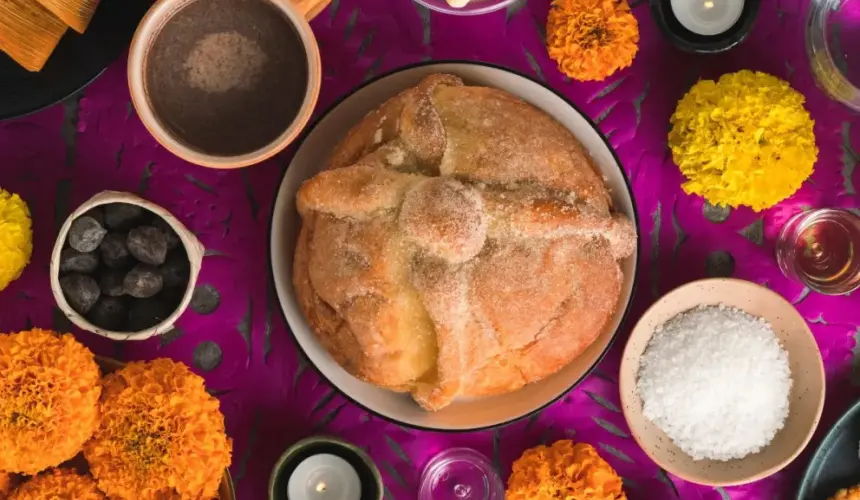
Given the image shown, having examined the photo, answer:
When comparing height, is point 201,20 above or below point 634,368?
above

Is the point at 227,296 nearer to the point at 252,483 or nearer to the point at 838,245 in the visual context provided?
the point at 252,483

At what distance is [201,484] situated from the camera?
46.8 inches

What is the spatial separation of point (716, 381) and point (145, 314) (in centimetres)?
88

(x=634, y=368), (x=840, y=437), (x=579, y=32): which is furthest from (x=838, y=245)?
(x=579, y=32)

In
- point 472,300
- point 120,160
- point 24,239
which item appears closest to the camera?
point 472,300

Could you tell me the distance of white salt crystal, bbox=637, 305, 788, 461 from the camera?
4.40ft

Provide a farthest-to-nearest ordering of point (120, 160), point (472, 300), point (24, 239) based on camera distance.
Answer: point (120, 160) → point (24, 239) → point (472, 300)

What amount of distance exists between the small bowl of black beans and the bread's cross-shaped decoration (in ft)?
0.67

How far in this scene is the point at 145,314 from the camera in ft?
4.07

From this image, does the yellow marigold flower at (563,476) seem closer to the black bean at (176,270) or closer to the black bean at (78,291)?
the black bean at (176,270)

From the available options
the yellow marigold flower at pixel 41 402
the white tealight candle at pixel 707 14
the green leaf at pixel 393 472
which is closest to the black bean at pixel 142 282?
the yellow marigold flower at pixel 41 402

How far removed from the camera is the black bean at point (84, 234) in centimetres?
120

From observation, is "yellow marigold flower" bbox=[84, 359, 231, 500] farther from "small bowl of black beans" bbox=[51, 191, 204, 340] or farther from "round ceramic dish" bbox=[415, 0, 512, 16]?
"round ceramic dish" bbox=[415, 0, 512, 16]

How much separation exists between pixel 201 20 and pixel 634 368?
2.77 ft
